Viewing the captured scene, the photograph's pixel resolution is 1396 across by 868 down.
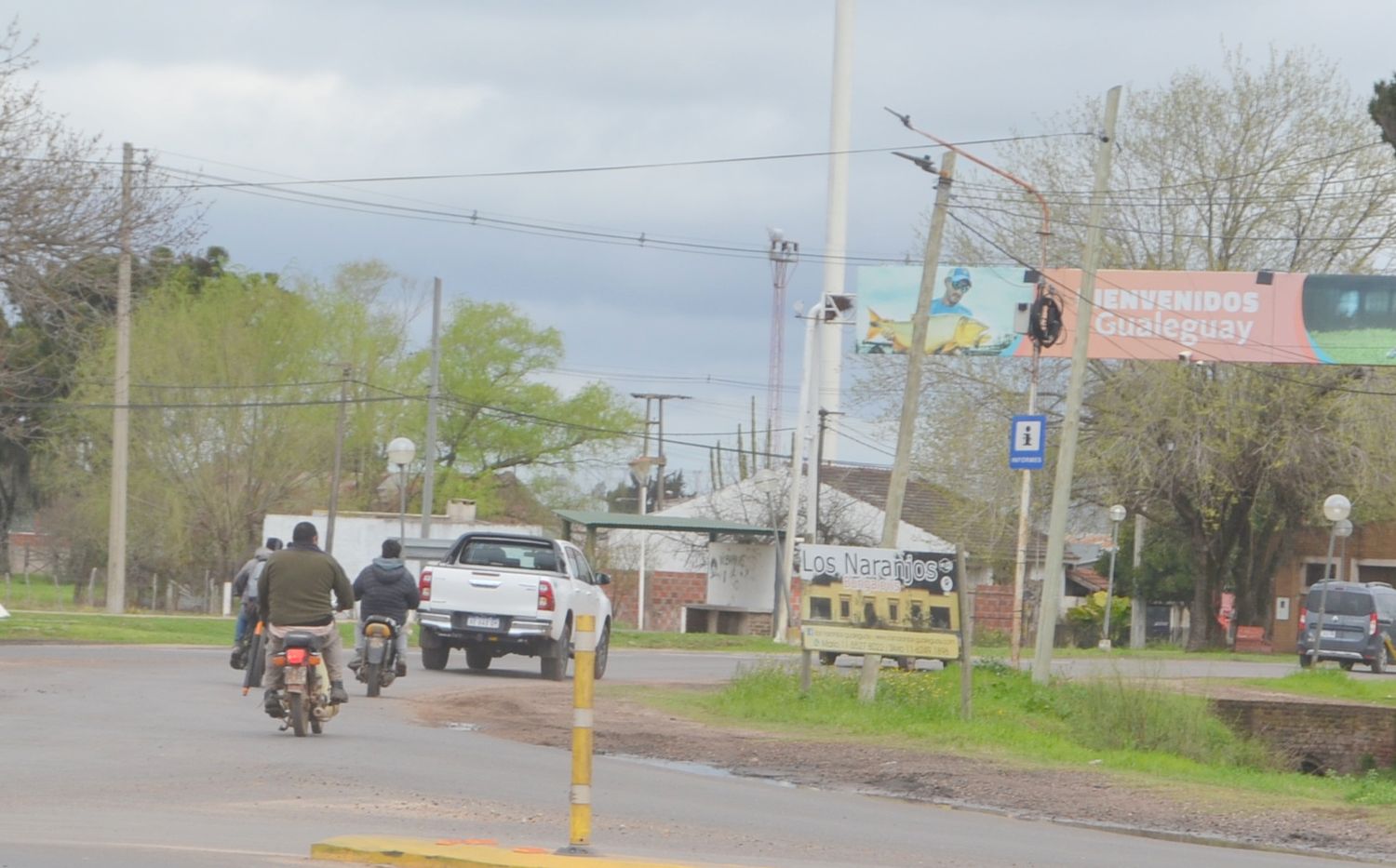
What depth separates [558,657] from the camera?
25.7m

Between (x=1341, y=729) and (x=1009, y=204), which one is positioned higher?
(x=1009, y=204)

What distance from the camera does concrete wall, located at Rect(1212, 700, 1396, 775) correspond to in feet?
92.2

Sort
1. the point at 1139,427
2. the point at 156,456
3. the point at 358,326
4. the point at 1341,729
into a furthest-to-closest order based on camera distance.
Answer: the point at 358,326
the point at 156,456
the point at 1139,427
the point at 1341,729

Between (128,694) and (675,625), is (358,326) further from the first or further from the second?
(128,694)

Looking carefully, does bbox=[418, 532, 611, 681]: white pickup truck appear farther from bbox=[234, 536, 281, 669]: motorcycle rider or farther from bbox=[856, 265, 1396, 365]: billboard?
bbox=[856, 265, 1396, 365]: billboard

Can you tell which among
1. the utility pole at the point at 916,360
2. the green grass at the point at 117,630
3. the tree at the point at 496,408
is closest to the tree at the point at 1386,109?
the utility pole at the point at 916,360

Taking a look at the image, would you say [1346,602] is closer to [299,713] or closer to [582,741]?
[299,713]

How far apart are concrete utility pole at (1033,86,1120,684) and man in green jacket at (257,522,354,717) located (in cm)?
1204

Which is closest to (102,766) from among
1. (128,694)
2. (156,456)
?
(128,694)

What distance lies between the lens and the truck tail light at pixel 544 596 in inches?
988

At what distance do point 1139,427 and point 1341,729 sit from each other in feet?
61.2

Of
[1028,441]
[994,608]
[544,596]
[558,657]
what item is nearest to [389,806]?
[544,596]

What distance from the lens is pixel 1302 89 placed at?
4791 cm

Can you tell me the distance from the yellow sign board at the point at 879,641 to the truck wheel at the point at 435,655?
6.56 metres
